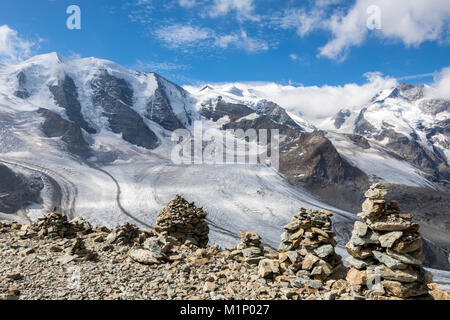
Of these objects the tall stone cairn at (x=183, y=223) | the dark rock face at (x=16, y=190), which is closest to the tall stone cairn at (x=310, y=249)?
the tall stone cairn at (x=183, y=223)

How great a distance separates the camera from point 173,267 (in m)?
8.96

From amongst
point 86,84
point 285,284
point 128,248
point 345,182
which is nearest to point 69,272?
point 128,248

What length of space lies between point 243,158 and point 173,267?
123m

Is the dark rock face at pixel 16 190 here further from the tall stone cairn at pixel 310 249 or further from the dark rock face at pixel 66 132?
the tall stone cairn at pixel 310 249

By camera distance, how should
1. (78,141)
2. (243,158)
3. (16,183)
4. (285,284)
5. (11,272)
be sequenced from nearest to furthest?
(285,284), (11,272), (16,183), (78,141), (243,158)

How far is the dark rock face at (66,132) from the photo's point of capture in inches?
4466

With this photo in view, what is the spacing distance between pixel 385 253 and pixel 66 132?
131 m

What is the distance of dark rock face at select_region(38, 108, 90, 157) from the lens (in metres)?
113

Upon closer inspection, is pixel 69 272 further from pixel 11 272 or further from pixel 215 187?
pixel 215 187

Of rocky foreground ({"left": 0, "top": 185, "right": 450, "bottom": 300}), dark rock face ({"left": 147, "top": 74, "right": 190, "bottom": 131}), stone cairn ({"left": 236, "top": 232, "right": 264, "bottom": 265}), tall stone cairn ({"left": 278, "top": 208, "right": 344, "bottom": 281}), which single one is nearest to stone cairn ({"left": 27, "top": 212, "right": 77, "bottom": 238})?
rocky foreground ({"left": 0, "top": 185, "right": 450, "bottom": 300})

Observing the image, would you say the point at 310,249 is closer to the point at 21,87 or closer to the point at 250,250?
the point at 250,250

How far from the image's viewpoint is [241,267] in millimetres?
9172

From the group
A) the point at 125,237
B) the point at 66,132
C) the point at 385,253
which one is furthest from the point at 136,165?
the point at 385,253

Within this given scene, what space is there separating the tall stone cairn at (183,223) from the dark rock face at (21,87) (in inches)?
6180
